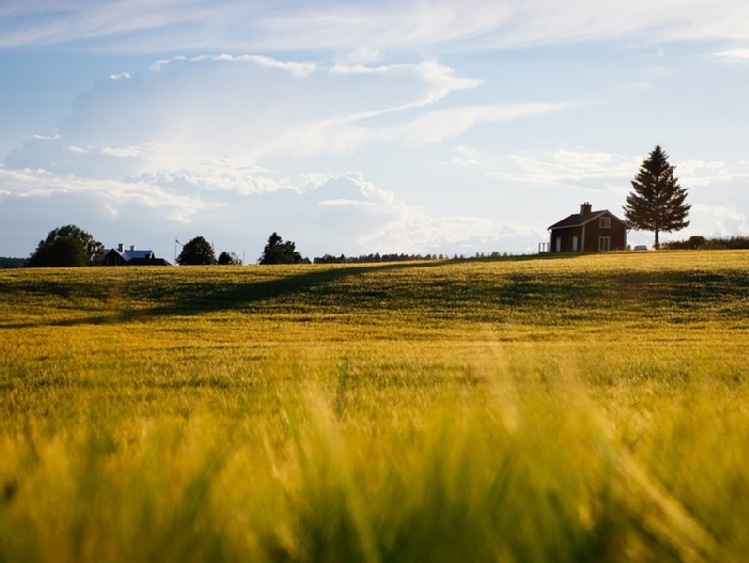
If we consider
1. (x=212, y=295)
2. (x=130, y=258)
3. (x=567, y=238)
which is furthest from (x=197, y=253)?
(x=212, y=295)

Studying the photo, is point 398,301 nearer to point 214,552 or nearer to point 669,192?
point 214,552

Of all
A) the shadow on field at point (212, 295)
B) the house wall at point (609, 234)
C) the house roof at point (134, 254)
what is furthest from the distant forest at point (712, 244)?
the house roof at point (134, 254)

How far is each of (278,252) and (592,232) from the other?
38.2 metres

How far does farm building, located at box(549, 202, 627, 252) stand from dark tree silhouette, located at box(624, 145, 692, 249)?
8.87m

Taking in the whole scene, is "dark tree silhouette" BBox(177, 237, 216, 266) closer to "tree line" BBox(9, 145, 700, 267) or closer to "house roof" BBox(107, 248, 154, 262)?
"tree line" BBox(9, 145, 700, 267)

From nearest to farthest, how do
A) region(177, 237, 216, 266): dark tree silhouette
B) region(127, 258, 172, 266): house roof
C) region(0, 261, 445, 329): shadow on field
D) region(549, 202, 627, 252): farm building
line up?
1. region(0, 261, 445, 329): shadow on field
2. region(549, 202, 627, 252): farm building
3. region(177, 237, 216, 266): dark tree silhouette
4. region(127, 258, 172, 266): house roof

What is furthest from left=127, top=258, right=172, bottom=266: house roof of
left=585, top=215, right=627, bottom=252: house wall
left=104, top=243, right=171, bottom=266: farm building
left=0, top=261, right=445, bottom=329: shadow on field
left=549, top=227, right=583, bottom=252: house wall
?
left=0, top=261, right=445, bottom=329: shadow on field

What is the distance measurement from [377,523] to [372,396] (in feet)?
24.1

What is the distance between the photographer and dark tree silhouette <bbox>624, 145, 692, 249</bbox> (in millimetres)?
98125

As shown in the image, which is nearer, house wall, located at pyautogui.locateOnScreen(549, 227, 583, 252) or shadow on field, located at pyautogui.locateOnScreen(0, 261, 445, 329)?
shadow on field, located at pyautogui.locateOnScreen(0, 261, 445, 329)

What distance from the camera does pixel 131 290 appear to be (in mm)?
41562

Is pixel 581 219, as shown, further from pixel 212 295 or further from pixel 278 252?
pixel 212 295

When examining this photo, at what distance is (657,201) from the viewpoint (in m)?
98.5

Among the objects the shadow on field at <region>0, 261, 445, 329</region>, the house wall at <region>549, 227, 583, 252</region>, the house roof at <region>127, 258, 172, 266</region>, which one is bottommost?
the shadow on field at <region>0, 261, 445, 329</region>
